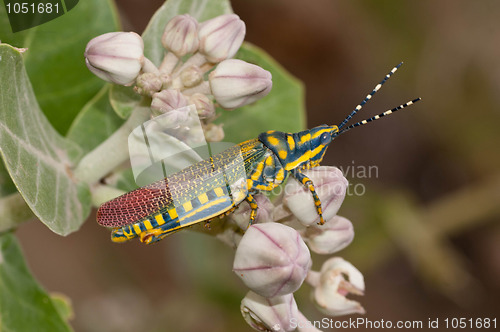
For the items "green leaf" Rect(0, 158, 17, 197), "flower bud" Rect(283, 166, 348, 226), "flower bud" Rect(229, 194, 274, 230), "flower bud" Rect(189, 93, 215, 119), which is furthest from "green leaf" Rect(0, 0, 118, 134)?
"flower bud" Rect(283, 166, 348, 226)

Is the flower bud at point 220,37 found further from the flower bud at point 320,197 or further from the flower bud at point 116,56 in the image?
the flower bud at point 320,197

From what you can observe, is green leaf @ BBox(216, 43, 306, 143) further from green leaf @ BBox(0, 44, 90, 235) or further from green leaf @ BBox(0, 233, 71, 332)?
green leaf @ BBox(0, 233, 71, 332)

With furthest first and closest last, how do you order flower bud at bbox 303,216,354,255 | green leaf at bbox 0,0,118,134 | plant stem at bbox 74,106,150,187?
green leaf at bbox 0,0,118,134, plant stem at bbox 74,106,150,187, flower bud at bbox 303,216,354,255

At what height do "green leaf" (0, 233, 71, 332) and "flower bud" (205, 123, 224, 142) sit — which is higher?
"flower bud" (205, 123, 224, 142)

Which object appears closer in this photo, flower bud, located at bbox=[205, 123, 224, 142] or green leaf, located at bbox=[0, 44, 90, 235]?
green leaf, located at bbox=[0, 44, 90, 235]

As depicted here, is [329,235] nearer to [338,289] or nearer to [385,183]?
[338,289]

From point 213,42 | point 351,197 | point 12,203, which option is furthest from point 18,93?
point 351,197

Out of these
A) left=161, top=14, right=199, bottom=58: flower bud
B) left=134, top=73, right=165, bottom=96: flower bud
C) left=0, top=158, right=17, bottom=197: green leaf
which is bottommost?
left=0, top=158, right=17, bottom=197: green leaf

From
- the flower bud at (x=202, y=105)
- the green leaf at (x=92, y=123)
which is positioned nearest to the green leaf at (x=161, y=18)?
the green leaf at (x=92, y=123)
